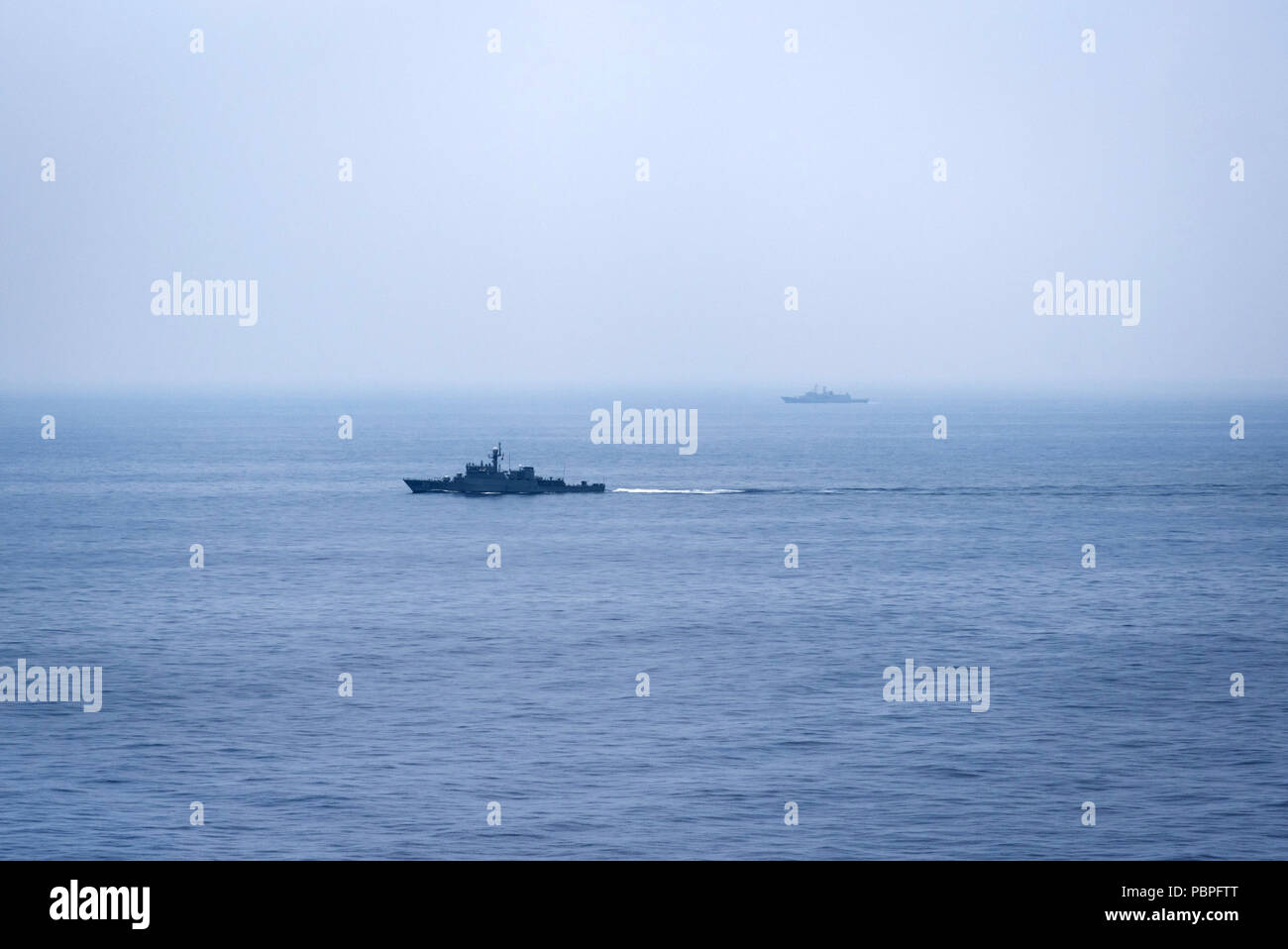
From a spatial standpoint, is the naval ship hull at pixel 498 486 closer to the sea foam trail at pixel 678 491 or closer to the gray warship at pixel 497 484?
the gray warship at pixel 497 484

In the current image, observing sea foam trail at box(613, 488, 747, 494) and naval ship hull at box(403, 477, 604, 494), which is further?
sea foam trail at box(613, 488, 747, 494)

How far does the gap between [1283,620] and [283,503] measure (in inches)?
3577

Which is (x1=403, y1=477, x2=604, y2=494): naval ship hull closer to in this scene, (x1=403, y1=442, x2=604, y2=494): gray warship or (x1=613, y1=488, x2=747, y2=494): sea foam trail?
(x1=403, y1=442, x2=604, y2=494): gray warship

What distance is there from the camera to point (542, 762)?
46.2 metres

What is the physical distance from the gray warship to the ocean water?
5.12 metres

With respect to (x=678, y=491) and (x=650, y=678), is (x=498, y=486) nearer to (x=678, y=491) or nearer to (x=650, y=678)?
(x=678, y=491)

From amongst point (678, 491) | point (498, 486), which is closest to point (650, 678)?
point (678, 491)

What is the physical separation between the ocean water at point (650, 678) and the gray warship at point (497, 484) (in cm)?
512

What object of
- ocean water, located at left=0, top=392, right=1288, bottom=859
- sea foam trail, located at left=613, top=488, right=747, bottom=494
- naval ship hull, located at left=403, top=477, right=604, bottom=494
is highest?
naval ship hull, located at left=403, top=477, right=604, bottom=494

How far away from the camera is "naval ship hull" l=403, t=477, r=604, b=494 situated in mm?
138125

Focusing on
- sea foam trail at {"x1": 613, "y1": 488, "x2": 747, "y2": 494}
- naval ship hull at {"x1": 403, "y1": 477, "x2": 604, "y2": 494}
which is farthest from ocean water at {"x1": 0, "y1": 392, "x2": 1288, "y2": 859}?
sea foam trail at {"x1": 613, "y1": 488, "x2": 747, "y2": 494}

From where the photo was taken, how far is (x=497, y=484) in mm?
138375

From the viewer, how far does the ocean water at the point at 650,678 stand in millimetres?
39469

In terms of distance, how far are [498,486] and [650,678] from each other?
3140 inches
